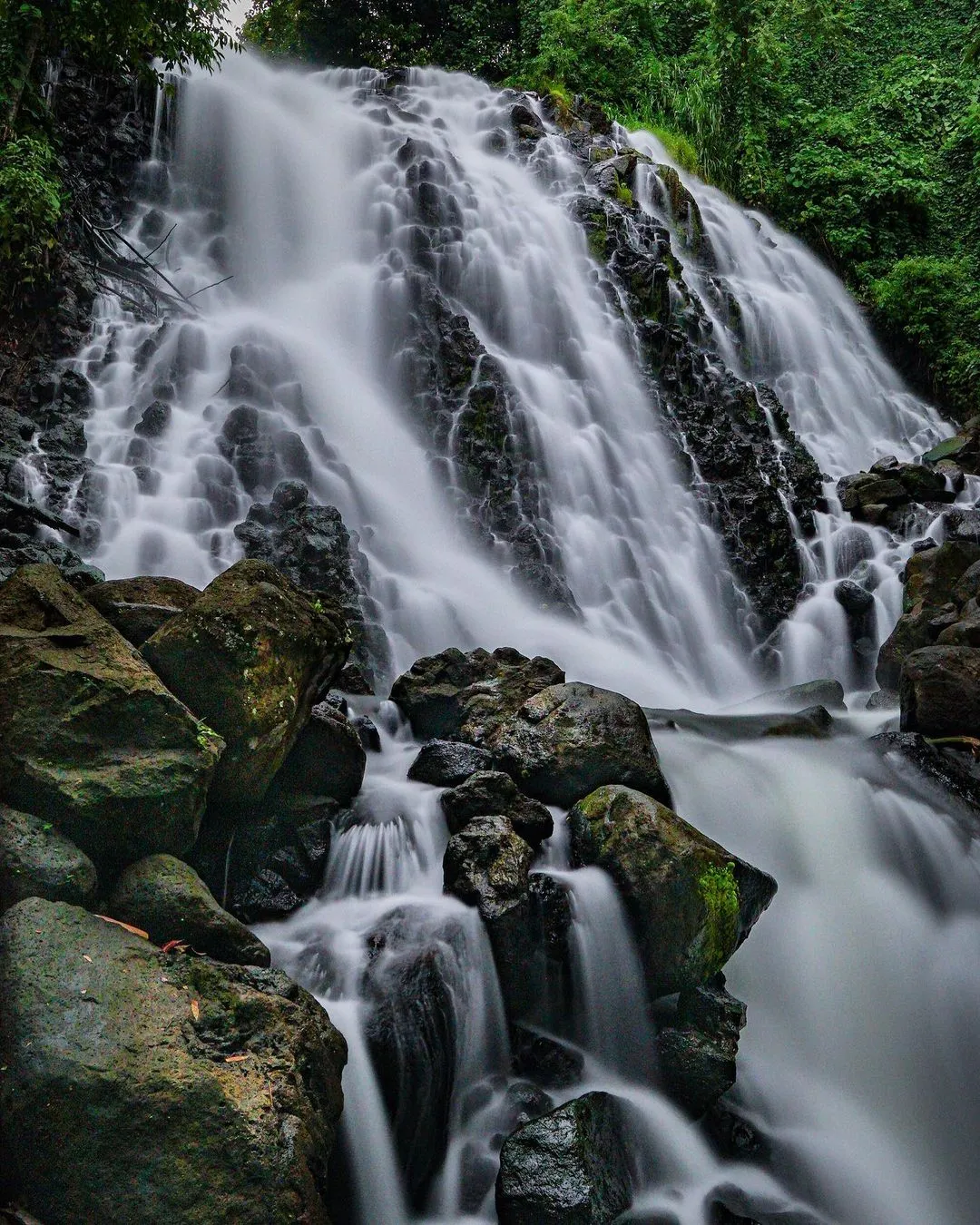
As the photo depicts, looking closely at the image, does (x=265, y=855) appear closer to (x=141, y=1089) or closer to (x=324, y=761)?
(x=324, y=761)

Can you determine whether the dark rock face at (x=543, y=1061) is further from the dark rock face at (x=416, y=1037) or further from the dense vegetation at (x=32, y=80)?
the dense vegetation at (x=32, y=80)

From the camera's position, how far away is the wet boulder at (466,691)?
19.9 feet

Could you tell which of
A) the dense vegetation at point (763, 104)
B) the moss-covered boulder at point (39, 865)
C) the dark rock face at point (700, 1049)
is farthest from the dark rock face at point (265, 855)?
the dense vegetation at point (763, 104)

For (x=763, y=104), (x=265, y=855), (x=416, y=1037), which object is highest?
(x=763, y=104)

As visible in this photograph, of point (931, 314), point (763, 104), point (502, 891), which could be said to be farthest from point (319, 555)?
point (763, 104)

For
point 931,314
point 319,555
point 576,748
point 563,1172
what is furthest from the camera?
point 931,314

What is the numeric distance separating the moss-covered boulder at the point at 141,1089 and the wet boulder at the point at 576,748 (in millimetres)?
2371

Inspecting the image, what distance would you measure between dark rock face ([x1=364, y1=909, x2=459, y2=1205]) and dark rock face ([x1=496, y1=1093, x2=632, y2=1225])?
0.37 meters

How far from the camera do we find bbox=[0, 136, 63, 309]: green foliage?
838cm

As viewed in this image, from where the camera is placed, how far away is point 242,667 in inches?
157

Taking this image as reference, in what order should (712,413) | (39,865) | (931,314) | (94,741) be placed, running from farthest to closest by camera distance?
(931,314), (712,413), (94,741), (39,865)

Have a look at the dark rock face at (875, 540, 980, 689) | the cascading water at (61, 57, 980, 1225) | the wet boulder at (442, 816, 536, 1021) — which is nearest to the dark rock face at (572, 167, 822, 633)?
the cascading water at (61, 57, 980, 1225)

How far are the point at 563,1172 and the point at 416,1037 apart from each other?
0.77 metres

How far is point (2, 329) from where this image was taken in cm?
885
